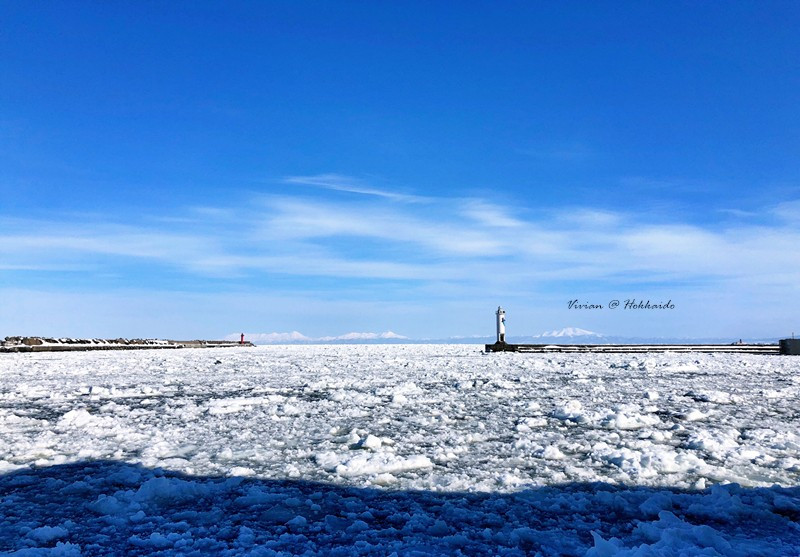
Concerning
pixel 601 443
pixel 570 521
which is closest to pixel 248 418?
pixel 601 443

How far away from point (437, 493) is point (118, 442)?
11.5ft

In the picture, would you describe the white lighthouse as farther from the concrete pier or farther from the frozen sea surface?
the frozen sea surface

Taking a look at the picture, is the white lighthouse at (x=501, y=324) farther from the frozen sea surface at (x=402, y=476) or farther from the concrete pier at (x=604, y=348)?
the frozen sea surface at (x=402, y=476)

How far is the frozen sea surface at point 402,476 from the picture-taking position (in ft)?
9.81

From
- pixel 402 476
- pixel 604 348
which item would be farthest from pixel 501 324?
pixel 402 476

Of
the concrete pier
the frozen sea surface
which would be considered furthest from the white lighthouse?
the frozen sea surface

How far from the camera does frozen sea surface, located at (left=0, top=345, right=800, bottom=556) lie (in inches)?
118

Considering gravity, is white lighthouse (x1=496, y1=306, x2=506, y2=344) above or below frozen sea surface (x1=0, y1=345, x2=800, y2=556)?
above

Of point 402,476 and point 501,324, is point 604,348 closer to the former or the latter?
point 501,324

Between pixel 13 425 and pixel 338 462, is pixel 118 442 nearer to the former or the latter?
pixel 13 425

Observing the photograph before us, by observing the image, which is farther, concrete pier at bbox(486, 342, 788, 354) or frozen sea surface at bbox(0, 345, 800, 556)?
concrete pier at bbox(486, 342, 788, 354)

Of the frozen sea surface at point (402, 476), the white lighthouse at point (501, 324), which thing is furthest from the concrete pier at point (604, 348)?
the frozen sea surface at point (402, 476)

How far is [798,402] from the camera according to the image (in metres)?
8.03

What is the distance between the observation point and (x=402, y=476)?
168 inches
